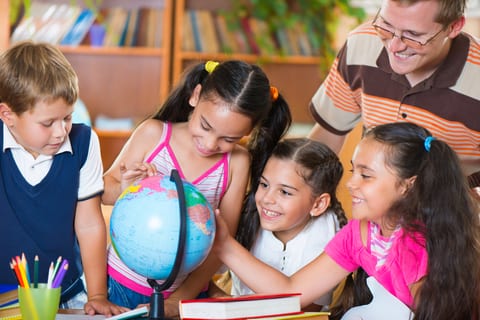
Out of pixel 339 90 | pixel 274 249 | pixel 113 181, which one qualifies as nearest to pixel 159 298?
pixel 113 181

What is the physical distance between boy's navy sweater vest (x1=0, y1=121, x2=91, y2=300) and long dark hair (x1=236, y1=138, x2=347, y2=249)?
62cm

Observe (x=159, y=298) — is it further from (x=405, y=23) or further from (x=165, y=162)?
(x=405, y=23)

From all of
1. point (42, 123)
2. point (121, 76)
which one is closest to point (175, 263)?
point (42, 123)

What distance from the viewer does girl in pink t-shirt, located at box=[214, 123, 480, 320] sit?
6.63 ft

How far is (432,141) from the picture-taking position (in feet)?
6.77

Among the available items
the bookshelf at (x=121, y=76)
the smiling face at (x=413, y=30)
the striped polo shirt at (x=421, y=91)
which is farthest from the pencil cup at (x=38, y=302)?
the bookshelf at (x=121, y=76)

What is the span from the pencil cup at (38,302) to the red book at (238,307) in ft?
0.98

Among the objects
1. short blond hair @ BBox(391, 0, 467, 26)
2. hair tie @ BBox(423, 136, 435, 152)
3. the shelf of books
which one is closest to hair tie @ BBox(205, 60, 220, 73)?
short blond hair @ BBox(391, 0, 467, 26)

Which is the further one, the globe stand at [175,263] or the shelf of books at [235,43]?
the shelf of books at [235,43]

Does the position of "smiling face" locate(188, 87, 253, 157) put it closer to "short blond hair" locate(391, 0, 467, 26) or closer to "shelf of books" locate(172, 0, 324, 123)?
"short blond hair" locate(391, 0, 467, 26)

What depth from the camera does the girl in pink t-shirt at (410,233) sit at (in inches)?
79.6

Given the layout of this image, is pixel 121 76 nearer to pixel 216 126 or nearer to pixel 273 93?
pixel 273 93

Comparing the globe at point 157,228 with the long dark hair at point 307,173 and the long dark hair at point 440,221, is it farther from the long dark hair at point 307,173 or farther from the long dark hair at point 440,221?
the long dark hair at point 307,173

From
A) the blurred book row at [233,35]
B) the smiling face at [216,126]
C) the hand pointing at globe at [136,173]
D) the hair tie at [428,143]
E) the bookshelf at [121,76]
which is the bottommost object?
the bookshelf at [121,76]
